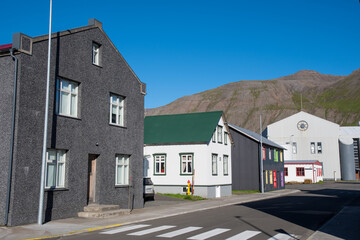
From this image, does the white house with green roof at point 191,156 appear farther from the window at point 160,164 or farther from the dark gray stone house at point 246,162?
the dark gray stone house at point 246,162

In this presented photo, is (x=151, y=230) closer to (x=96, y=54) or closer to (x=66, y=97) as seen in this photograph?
Result: (x=66, y=97)

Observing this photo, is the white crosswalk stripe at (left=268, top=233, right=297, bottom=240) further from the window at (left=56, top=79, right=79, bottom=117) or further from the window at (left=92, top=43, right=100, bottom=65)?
the window at (left=92, top=43, right=100, bottom=65)

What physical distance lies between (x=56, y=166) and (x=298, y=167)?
58.8m

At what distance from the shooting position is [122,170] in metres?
19.8

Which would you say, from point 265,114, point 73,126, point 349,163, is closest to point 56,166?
point 73,126

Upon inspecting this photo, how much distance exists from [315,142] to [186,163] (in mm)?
57553

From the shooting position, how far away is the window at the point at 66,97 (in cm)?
1600

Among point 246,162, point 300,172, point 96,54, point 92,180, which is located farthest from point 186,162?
point 300,172

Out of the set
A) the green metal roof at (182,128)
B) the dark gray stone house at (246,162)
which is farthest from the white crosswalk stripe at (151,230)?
the dark gray stone house at (246,162)

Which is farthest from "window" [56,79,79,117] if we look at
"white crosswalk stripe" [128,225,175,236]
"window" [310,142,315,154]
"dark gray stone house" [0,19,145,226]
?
"window" [310,142,315,154]

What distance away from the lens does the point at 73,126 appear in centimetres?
1644

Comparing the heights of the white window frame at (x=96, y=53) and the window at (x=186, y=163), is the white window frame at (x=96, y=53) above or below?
above

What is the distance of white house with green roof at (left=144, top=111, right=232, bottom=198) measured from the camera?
96.2 ft

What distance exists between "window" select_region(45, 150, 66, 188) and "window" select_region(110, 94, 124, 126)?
155 inches
